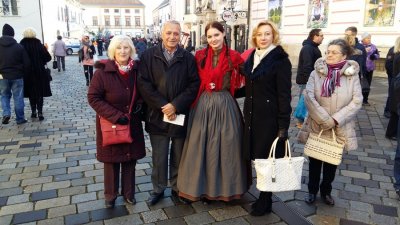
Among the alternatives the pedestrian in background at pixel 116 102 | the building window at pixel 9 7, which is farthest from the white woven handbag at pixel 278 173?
the building window at pixel 9 7

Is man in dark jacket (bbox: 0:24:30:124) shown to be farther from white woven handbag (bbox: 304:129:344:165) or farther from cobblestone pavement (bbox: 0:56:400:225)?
white woven handbag (bbox: 304:129:344:165)

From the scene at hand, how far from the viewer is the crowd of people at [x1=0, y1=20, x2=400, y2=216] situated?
340cm

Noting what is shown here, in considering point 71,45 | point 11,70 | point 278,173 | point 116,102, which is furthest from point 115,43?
point 71,45

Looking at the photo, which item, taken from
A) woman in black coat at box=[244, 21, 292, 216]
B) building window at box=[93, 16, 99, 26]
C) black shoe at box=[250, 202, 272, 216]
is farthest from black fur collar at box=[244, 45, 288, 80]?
building window at box=[93, 16, 99, 26]

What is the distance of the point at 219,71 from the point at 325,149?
4.24 ft

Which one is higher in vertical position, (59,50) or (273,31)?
Result: (273,31)

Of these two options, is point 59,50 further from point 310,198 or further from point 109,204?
point 310,198

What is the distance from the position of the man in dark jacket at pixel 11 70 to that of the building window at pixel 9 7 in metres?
27.2

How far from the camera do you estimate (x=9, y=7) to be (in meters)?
30.5

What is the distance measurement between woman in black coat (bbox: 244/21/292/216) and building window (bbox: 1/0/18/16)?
106 ft

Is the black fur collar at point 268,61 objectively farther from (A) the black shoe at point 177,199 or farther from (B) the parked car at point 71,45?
(B) the parked car at point 71,45

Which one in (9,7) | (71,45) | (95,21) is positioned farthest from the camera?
(95,21)

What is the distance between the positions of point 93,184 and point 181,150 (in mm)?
1279

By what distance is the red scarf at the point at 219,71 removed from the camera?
140 inches
